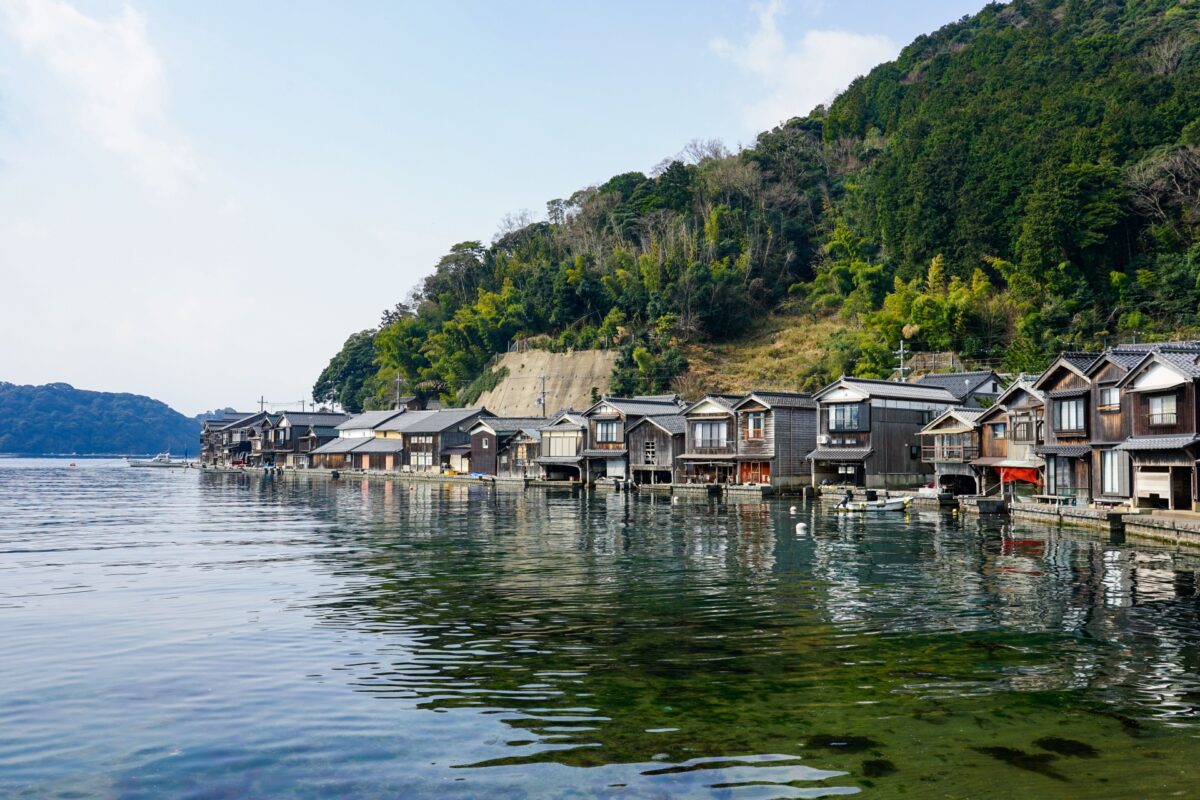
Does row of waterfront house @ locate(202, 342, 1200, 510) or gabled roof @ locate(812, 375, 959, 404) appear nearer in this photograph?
row of waterfront house @ locate(202, 342, 1200, 510)

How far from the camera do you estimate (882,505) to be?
154ft

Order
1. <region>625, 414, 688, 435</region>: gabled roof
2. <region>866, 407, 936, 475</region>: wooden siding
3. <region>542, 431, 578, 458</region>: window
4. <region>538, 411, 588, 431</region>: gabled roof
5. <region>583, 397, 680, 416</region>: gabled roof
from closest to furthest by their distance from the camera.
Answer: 1. <region>866, 407, 936, 475</region>: wooden siding
2. <region>625, 414, 688, 435</region>: gabled roof
3. <region>583, 397, 680, 416</region>: gabled roof
4. <region>538, 411, 588, 431</region>: gabled roof
5. <region>542, 431, 578, 458</region>: window

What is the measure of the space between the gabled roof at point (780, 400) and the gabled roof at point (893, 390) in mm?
1767

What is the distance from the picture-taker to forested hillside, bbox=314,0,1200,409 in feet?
230

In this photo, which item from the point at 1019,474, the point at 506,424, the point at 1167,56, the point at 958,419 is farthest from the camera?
the point at 506,424

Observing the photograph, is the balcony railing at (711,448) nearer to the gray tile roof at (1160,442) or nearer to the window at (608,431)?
the window at (608,431)

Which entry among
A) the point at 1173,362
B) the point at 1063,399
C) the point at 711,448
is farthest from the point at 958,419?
the point at 711,448

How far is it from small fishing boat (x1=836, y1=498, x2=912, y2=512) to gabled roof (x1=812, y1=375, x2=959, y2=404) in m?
10.2

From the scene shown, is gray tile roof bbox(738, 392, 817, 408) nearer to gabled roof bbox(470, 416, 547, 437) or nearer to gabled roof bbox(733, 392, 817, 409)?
gabled roof bbox(733, 392, 817, 409)

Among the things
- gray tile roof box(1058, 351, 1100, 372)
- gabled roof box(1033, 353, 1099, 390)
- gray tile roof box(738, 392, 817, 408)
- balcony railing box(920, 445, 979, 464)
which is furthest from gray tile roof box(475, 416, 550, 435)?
gray tile roof box(1058, 351, 1100, 372)

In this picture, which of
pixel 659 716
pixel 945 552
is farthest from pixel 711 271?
pixel 659 716

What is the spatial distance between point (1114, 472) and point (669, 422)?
32.8 m

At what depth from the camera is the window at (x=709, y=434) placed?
63.1m

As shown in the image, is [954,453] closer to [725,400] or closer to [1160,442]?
[725,400]
